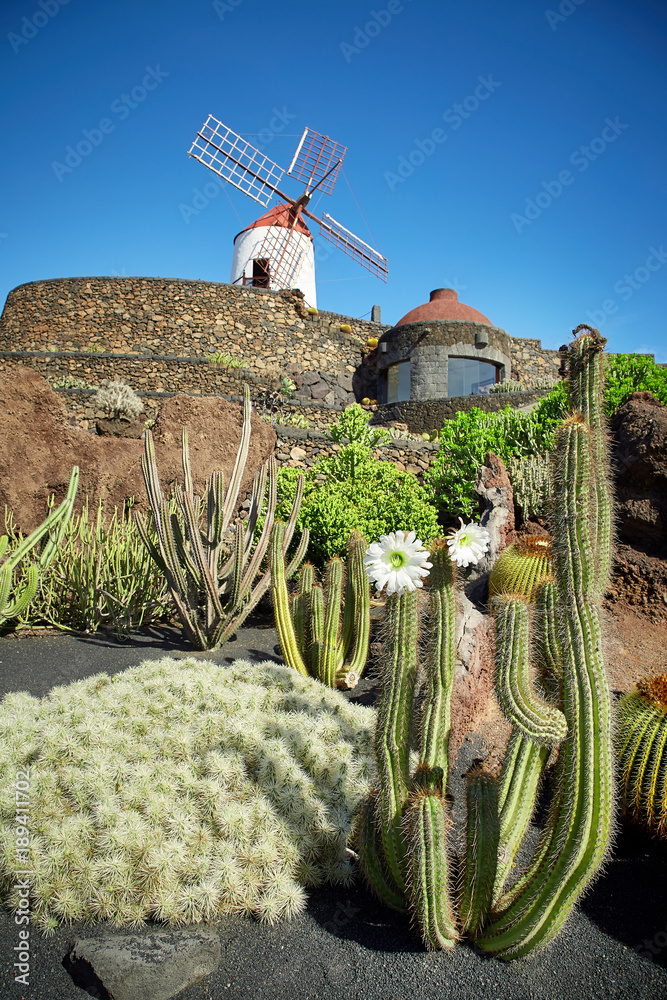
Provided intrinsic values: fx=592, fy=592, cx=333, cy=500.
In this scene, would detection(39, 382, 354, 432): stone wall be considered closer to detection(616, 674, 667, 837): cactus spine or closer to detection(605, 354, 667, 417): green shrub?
detection(605, 354, 667, 417): green shrub

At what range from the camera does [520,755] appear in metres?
2.05

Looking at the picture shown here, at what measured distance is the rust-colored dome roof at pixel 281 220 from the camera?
2412cm

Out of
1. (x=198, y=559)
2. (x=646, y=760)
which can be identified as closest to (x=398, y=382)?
(x=198, y=559)

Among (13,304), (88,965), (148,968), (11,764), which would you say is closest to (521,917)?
(148,968)

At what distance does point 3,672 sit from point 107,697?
1.53 meters

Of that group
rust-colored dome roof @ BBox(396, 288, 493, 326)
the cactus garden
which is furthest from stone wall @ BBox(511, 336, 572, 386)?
the cactus garden

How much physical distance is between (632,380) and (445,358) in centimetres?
969

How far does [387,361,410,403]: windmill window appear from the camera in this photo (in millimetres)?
18688

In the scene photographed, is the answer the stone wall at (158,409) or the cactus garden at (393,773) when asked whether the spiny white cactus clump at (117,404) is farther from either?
the cactus garden at (393,773)

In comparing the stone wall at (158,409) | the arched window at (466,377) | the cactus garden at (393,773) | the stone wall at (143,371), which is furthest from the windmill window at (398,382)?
the cactus garden at (393,773)

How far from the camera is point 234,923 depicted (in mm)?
2197

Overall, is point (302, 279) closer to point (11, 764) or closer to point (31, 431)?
point (31, 431)

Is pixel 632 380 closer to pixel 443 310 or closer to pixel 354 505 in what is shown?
pixel 354 505

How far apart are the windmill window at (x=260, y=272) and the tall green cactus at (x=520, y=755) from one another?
23.6 meters
